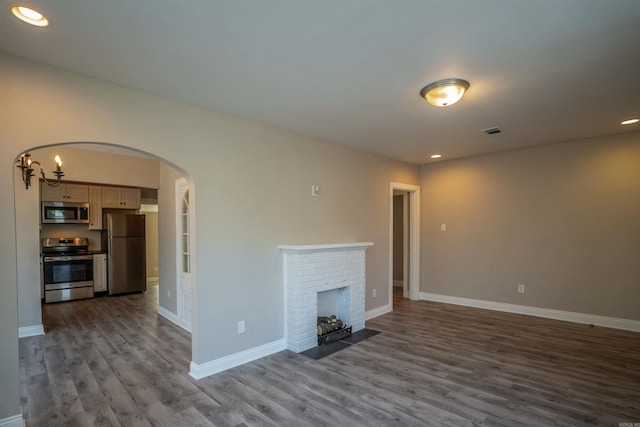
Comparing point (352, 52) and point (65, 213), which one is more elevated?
point (352, 52)

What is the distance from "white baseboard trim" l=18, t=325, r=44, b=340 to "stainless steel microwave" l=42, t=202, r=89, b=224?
2540mm

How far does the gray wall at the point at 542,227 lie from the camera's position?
429 cm

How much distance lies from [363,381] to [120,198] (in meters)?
6.36

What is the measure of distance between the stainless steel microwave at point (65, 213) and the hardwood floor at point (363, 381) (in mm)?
2604

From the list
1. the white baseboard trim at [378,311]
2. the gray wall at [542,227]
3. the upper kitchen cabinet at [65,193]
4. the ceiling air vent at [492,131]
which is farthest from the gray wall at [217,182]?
the upper kitchen cabinet at [65,193]

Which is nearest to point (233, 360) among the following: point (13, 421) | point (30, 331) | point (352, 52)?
point (13, 421)

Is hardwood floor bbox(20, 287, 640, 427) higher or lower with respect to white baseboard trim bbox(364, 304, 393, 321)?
higher

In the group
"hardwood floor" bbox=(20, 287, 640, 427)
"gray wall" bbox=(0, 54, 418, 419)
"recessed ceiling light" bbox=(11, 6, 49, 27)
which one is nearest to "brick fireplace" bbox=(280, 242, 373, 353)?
"gray wall" bbox=(0, 54, 418, 419)

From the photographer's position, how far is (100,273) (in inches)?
257

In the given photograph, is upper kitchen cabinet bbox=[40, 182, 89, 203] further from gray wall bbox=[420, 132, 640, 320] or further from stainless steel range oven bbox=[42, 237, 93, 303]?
gray wall bbox=[420, 132, 640, 320]

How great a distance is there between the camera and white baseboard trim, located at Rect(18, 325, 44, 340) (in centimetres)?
419

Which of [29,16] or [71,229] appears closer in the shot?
[29,16]

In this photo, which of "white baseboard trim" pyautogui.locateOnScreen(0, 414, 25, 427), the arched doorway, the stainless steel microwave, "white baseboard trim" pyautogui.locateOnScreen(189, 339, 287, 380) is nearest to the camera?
"white baseboard trim" pyautogui.locateOnScreen(0, 414, 25, 427)

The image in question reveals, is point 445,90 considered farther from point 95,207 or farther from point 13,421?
point 95,207
